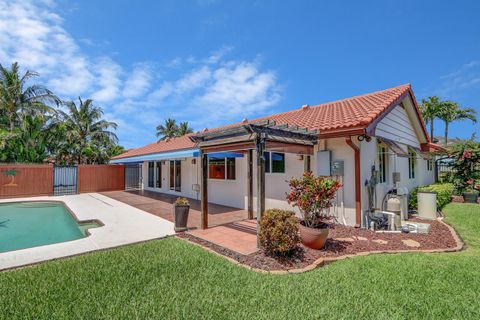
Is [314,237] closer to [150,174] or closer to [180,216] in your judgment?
[180,216]

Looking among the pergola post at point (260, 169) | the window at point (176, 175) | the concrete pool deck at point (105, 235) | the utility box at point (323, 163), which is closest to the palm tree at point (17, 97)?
the window at point (176, 175)

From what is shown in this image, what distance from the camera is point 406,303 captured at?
16.8 feet

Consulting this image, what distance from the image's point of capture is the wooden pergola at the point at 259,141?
8.70 meters

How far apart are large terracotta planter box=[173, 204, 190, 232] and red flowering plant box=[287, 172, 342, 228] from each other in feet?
17.1

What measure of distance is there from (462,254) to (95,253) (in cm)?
1320

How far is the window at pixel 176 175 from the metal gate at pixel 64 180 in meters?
13.7

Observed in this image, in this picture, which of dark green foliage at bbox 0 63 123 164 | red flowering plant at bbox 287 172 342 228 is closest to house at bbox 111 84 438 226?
red flowering plant at bbox 287 172 342 228

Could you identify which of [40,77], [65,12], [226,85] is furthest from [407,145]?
[40,77]

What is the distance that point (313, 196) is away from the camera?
332 inches

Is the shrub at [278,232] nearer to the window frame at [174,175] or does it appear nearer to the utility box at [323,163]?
the utility box at [323,163]

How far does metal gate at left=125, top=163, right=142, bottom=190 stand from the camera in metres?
35.3

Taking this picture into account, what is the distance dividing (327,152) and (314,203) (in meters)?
4.35

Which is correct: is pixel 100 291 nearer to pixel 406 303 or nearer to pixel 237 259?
pixel 237 259

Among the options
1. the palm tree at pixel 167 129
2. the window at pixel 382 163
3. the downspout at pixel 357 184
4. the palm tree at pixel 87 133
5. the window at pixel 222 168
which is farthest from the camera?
the palm tree at pixel 167 129
